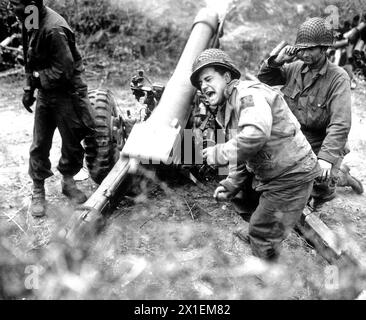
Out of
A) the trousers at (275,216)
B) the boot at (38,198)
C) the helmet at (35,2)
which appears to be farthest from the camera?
the boot at (38,198)

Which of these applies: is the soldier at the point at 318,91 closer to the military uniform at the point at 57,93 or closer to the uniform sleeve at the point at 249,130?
the uniform sleeve at the point at 249,130

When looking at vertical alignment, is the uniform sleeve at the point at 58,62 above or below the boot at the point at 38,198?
above

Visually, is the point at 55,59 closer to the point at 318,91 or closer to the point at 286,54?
the point at 286,54

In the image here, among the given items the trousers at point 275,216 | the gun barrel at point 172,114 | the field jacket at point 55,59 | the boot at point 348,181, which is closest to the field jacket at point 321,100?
the boot at point 348,181

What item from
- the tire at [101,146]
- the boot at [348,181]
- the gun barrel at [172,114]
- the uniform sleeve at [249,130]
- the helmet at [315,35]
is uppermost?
the helmet at [315,35]

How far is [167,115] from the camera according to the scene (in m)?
3.82

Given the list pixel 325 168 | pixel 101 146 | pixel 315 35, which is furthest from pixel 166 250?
pixel 315 35

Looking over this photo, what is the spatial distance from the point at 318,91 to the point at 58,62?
2.16 metres

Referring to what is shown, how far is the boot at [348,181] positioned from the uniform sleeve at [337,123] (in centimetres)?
101

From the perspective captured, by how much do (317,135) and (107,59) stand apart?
4829 millimetres

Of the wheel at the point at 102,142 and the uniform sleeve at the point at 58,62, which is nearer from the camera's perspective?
the uniform sleeve at the point at 58,62

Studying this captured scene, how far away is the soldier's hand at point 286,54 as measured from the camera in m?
3.65

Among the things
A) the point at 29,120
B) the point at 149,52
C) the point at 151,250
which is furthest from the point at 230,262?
the point at 149,52

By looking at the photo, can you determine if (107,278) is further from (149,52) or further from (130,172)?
(149,52)
